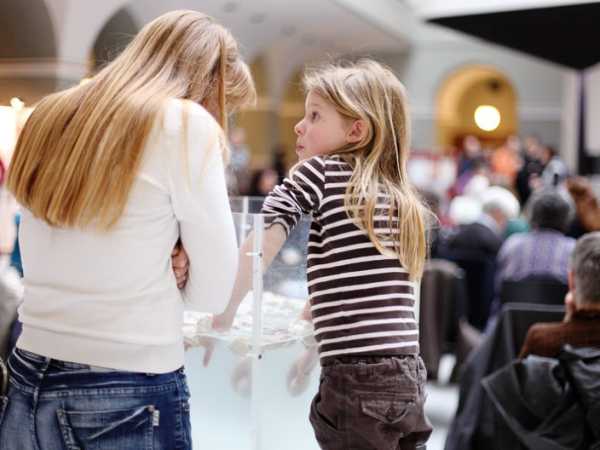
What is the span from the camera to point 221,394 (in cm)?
218

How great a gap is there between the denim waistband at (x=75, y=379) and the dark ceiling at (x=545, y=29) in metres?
6.77

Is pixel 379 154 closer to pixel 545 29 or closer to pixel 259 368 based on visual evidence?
pixel 259 368

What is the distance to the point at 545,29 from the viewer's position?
892cm

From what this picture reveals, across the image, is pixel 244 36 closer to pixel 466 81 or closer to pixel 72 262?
pixel 466 81

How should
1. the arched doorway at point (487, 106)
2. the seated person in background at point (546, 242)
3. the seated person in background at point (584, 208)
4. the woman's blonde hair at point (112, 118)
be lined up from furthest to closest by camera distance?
the arched doorway at point (487, 106) < the seated person in background at point (584, 208) < the seated person in background at point (546, 242) < the woman's blonde hair at point (112, 118)

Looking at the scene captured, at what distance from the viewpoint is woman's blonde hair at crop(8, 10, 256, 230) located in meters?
1.53

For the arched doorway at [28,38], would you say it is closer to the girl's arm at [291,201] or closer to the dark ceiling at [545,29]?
the dark ceiling at [545,29]

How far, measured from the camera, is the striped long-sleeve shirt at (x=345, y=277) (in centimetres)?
184

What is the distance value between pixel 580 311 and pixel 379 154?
1333mm

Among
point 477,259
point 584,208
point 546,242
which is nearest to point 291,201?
point 546,242

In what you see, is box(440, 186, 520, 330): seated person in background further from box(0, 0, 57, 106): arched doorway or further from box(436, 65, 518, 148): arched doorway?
box(436, 65, 518, 148): arched doorway

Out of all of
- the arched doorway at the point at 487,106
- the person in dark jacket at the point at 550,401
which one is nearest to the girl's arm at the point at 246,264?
Answer: the person in dark jacket at the point at 550,401

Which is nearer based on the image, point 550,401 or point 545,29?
point 550,401

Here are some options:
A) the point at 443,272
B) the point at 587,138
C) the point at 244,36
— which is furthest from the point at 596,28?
the point at 587,138
